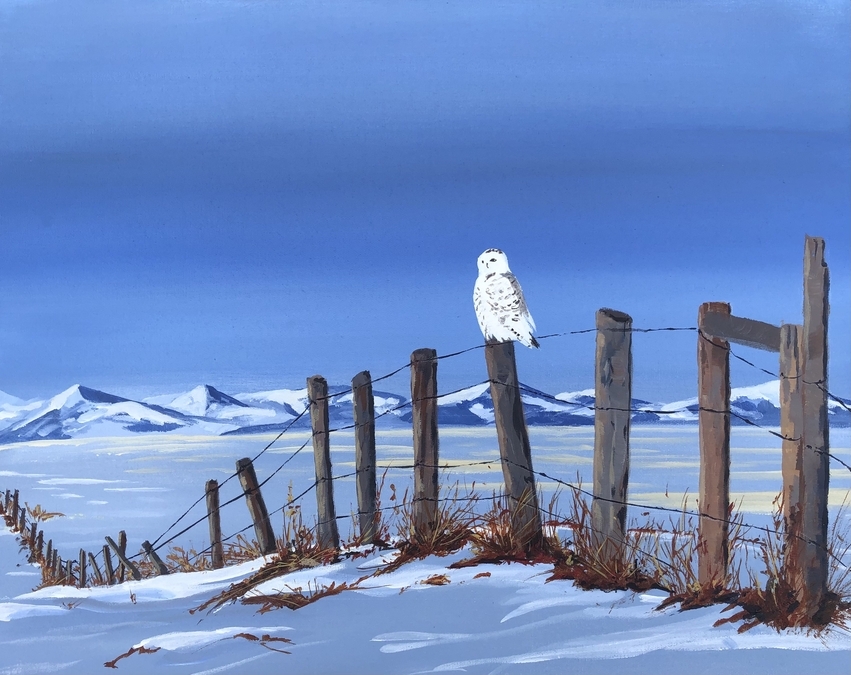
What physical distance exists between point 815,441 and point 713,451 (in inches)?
19.3

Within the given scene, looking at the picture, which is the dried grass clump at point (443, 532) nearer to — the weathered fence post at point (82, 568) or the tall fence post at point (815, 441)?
the tall fence post at point (815, 441)

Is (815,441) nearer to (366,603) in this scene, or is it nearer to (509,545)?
(509,545)

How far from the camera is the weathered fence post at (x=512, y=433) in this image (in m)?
4.41

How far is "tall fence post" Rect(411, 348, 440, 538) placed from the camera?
191 inches

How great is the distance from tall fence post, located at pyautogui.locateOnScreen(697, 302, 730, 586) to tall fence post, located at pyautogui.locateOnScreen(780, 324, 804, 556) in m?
0.28

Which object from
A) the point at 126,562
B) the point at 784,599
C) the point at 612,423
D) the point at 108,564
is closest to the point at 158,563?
the point at 126,562

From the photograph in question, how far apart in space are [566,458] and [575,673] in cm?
130

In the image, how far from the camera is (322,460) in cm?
540

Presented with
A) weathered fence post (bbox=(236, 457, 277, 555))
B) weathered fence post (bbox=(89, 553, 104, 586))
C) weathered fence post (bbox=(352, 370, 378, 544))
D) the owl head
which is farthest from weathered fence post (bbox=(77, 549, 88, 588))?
the owl head

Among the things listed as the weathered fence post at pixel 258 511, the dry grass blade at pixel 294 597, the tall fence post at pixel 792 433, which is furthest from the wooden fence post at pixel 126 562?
the tall fence post at pixel 792 433

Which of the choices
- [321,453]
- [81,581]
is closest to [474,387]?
[321,453]

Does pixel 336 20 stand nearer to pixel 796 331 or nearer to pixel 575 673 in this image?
pixel 796 331

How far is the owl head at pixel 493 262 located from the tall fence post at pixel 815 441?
6.01ft

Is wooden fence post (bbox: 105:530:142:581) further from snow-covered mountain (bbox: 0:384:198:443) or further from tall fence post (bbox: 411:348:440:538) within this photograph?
tall fence post (bbox: 411:348:440:538)
